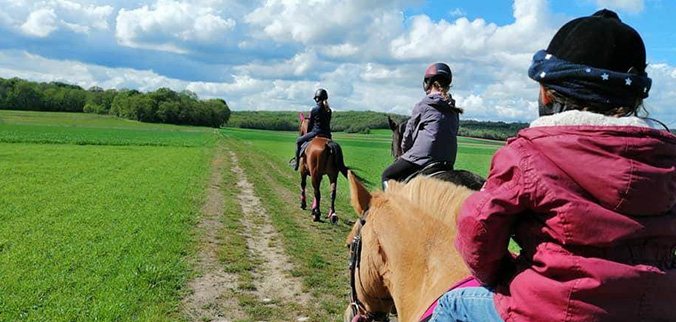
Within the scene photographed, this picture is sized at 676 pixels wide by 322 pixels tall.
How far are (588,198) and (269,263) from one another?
24.4ft

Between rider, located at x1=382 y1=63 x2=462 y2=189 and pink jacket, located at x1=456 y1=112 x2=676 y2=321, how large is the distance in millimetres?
4265

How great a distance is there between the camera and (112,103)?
12131cm

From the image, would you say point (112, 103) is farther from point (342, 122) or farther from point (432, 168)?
point (432, 168)

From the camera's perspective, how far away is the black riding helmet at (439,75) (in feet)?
19.4

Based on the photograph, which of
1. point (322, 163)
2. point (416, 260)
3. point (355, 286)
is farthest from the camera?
point (322, 163)

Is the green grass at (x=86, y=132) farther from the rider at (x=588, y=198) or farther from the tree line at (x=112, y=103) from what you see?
the rider at (x=588, y=198)

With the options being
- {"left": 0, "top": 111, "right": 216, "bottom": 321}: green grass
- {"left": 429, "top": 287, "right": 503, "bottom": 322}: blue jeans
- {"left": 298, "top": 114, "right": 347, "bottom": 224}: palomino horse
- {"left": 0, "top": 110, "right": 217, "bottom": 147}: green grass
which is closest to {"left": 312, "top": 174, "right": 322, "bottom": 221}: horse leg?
{"left": 298, "top": 114, "right": 347, "bottom": 224}: palomino horse

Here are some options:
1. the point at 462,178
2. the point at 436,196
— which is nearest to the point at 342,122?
the point at 462,178

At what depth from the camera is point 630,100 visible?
1718 mm

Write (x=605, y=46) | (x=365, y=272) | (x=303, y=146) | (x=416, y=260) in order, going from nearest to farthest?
1. (x=605, y=46)
2. (x=416, y=260)
3. (x=365, y=272)
4. (x=303, y=146)

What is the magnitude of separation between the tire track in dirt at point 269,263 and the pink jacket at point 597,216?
4951 mm

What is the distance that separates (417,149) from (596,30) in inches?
171

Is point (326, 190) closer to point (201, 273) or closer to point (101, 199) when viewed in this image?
point (101, 199)

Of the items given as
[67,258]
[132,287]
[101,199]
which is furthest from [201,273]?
[101,199]
